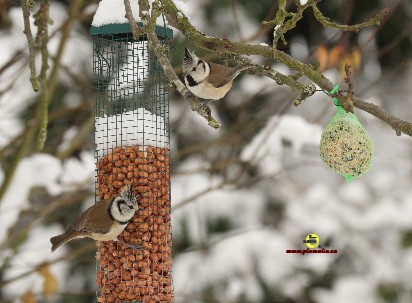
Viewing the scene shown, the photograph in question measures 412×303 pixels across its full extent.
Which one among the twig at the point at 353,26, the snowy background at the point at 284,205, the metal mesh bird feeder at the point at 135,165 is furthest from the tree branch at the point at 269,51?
the snowy background at the point at 284,205

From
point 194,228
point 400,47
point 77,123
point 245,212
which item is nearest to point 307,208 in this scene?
point 245,212

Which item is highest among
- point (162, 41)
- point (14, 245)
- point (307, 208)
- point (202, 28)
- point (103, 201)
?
point (202, 28)

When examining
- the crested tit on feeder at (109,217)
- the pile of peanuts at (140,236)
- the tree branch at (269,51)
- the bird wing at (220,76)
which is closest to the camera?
the tree branch at (269,51)

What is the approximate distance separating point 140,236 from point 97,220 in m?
0.26

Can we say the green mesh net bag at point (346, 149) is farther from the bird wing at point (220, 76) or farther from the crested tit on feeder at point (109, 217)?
the crested tit on feeder at point (109, 217)

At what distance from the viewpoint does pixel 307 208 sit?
8922 mm

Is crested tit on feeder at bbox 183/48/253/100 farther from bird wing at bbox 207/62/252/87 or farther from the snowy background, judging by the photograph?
the snowy background

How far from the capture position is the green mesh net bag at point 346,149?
14.2 feet

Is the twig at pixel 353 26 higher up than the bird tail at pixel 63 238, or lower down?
higher up

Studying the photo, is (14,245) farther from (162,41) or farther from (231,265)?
(231,265)

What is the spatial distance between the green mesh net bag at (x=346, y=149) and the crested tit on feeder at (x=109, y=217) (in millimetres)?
961

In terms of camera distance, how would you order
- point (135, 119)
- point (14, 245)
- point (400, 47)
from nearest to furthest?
point (135, 119) < point (14, 245) < point (400, 47)

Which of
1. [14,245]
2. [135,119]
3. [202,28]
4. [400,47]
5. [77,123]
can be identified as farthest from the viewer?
[400,47]

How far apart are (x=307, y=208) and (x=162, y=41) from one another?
181 inches
